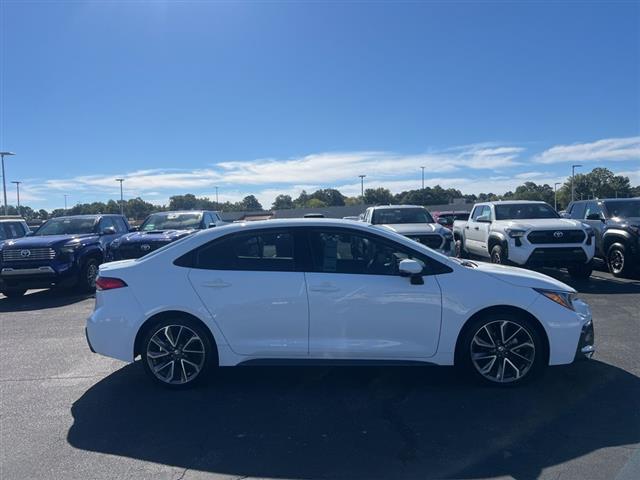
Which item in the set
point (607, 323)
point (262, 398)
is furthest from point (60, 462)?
point (607, 323)

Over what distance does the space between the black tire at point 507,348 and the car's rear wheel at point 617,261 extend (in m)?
8.15

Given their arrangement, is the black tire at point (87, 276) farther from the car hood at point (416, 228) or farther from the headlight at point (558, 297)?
the headlight at point (558, 297)

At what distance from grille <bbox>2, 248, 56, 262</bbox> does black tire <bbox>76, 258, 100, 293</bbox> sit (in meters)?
0.73

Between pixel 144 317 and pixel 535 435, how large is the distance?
355 cm

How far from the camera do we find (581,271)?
11227 millimetres

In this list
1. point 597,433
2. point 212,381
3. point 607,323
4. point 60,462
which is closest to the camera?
point 60,462

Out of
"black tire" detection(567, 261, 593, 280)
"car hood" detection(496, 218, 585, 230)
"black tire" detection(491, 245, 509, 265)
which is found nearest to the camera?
"car hood" detection(496, 218, 585, 230)

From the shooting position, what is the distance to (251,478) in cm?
332

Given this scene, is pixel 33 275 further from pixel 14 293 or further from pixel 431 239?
pixel 431 239

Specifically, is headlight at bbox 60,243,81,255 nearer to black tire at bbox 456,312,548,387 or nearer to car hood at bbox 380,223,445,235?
car hood at bbox 380,223,445,235

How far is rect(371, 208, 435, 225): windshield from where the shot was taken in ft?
41.3

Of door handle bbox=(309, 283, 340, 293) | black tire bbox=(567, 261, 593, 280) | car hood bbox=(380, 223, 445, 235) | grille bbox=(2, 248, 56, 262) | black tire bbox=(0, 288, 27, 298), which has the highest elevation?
car hood bbox=(380, 223, 445, 235)

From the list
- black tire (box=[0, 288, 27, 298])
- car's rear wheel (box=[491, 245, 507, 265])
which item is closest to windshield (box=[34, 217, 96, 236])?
black tire (box=[0, 288, 27, 298])

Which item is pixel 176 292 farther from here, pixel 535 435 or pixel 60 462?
pixel 535 435
